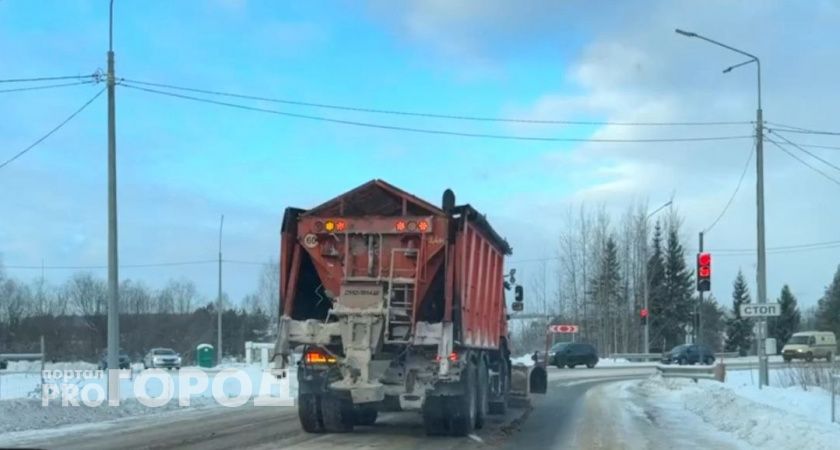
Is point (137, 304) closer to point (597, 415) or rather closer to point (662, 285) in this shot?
point (662, 285)

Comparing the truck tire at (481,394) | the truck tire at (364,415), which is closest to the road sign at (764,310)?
the truck tire at (481,394)

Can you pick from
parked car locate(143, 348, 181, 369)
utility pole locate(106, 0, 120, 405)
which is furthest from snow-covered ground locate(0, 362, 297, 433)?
parked car locate(143, 348, 181, 369)

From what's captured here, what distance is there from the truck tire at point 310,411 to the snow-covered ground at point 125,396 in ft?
16.3

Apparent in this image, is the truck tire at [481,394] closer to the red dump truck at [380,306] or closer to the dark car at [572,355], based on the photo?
the red dump truck at [380,306]

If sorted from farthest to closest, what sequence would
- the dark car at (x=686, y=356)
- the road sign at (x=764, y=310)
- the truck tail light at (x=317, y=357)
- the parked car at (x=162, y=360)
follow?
the dark car at (x=686, y=356) < the parked car at (x=162, y=360) < the road sign at (x=764, y=310) < the truck tail light at (x=317, y=357)

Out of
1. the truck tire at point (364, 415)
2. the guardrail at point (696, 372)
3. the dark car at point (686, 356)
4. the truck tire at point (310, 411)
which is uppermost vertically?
the truck tire at point (310, 411)

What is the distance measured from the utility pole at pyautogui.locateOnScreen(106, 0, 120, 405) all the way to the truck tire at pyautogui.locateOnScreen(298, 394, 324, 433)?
6453 millimetres

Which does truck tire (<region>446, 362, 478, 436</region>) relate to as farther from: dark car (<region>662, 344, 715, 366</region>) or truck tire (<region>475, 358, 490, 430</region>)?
dark car (<region>662, 344, 715, 366</region>)

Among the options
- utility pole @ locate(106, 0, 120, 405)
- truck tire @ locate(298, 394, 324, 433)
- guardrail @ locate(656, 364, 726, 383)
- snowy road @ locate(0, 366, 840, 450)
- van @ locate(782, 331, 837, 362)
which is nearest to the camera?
snowy road @ locate(0, 366, 840, 450)

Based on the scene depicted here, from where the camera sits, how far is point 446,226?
14891mm

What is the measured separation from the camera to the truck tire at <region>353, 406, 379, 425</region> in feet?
56.1

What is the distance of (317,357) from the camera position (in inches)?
599

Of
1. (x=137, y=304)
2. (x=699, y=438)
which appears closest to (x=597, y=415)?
(x=699, y=438)

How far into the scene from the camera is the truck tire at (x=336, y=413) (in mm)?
15828
